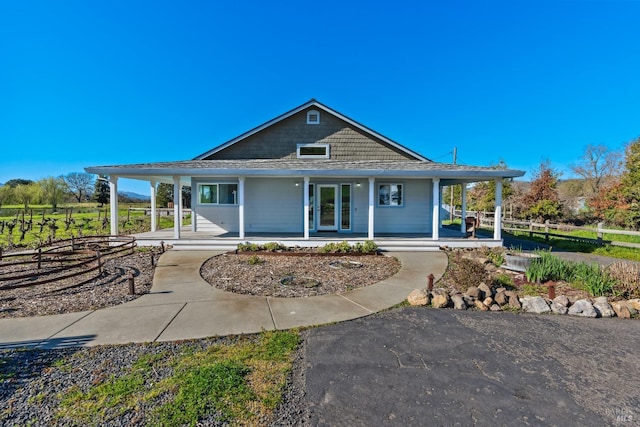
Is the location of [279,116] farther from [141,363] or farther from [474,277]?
[141,363]

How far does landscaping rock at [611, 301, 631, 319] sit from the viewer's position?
5.00 m

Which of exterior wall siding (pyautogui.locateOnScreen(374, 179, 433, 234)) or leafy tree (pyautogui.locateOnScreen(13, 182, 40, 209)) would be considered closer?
exterior wall siding (pyautogui.locateOnScreen(374, 179, 433, 234))

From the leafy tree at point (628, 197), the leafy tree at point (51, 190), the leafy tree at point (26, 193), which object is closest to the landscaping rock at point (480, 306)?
the leafy tree at point (628, 197)

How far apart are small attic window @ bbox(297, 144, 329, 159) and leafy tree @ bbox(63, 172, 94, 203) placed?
181 ft

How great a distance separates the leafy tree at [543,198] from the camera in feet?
66.7

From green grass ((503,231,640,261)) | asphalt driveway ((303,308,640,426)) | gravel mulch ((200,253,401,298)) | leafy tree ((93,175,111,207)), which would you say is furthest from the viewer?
leafy tree ((93,175,111,207))

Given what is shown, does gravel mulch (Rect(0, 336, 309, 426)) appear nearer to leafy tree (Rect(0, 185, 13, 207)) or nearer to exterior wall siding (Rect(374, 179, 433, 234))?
exterior wall siding (Rect(374, 179, 433, 234))

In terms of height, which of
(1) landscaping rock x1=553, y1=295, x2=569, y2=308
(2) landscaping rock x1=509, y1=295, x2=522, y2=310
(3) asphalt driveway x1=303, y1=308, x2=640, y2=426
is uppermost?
(1) landscaping rock x1=553, y1=295, x2=569, y2=308

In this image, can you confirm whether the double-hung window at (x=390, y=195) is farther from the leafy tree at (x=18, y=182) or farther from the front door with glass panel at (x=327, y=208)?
the leafy tree at (x=18, y=182)

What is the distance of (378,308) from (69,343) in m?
4.62

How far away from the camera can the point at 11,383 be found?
2.97 m

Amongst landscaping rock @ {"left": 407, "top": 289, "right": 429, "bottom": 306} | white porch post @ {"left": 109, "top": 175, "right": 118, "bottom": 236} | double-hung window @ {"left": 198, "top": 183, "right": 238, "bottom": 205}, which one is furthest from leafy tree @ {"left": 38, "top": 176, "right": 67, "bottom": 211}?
landscaping rock @ {"left": 407, "top": 289, "right": 429, "bottom": 306}

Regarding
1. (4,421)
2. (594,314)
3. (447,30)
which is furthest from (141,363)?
(447,30)

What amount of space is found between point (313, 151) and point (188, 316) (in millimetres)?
10846
